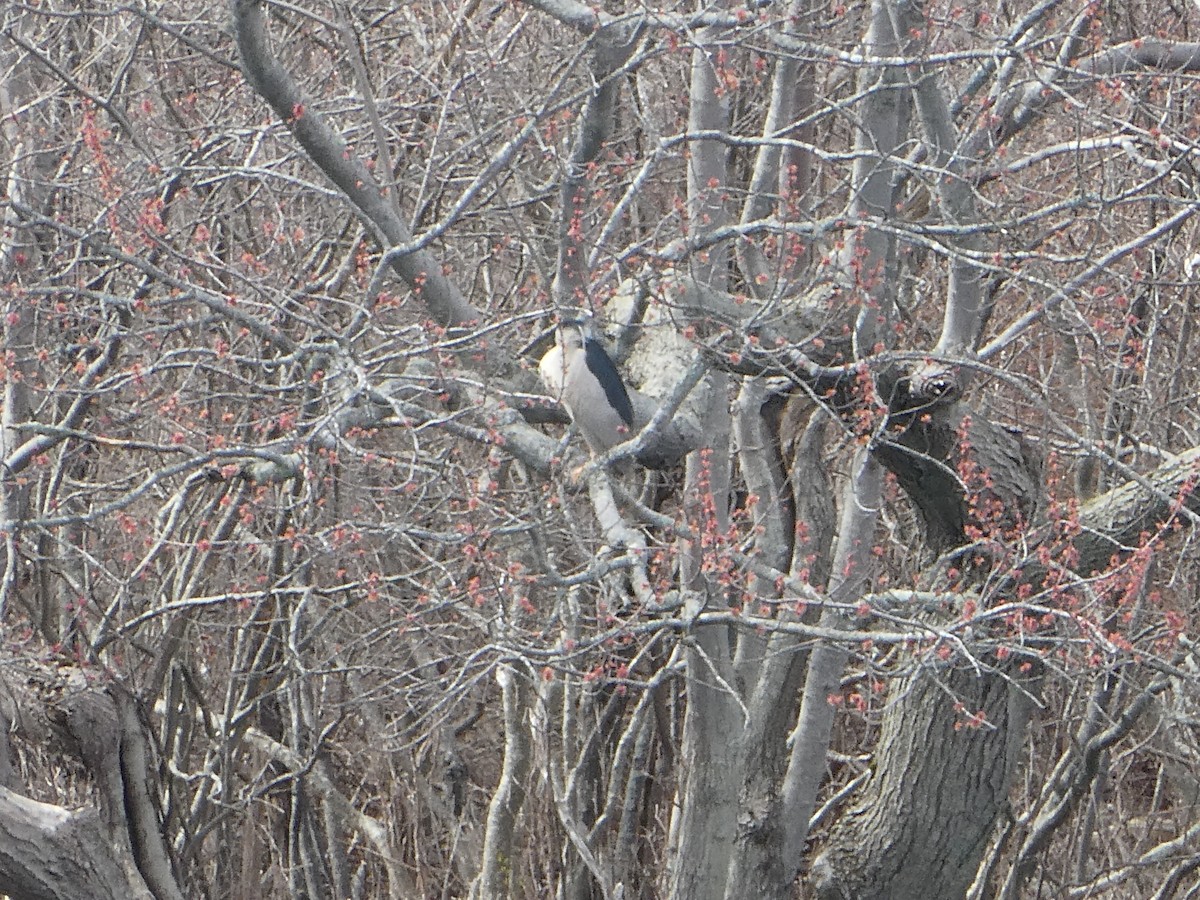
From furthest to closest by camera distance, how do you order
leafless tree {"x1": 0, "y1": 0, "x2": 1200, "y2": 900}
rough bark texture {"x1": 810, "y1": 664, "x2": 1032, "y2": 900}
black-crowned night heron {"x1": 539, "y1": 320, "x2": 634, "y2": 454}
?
rough bark texture {"x1": 810, "y1": 664, "x2": 1032, "y2": 900}, black-crowned night heron {"x1": 539, "y1": 320, "x2": 634, "y2": 454}, leafless tree {"x1": 0, "y1": 0, "x2": 1200, "y2": 900}

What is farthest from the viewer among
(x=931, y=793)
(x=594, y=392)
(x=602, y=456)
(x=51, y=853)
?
(x=931, y=793)

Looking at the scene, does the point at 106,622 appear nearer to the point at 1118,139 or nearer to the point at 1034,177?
the point at 1118,139

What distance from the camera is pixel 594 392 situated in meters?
4.47

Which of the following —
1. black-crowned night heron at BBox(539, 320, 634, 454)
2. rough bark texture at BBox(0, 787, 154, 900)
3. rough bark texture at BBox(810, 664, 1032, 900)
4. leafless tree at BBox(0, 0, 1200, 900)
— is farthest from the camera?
rough bark texture at BBox(810, 664, 1032, 900)

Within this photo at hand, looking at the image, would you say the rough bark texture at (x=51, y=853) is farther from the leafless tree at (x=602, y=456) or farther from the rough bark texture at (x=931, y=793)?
the rough bark texture at (x=931, y=793)

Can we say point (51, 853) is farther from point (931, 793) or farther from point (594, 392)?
point (931, 793)

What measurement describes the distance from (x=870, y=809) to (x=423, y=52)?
3777 millimetres

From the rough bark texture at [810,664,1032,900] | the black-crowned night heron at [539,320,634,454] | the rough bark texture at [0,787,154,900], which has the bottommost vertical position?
the rough bark texture at [810,664,1032,900]

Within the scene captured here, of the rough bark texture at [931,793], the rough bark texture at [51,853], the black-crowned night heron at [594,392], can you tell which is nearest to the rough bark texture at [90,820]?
the rough bark texture at [51,853]

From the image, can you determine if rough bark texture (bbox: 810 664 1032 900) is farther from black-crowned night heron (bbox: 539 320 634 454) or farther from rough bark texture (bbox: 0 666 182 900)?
rough bark texture (bbox: 0 666 182 900)

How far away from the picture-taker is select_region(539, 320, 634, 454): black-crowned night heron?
173 inches

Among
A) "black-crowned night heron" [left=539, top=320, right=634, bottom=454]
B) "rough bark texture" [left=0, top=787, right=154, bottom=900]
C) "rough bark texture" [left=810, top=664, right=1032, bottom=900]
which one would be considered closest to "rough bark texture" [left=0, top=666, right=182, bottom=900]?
"rough bark texture" [left=0, top=787, right=154, bottom=900]

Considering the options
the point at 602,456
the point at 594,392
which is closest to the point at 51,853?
the point at 602,456

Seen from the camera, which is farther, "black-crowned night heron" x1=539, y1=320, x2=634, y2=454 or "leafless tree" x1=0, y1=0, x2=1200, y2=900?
"black-crowned night heron" x1=539, y1=320, x2=634, y2=454
